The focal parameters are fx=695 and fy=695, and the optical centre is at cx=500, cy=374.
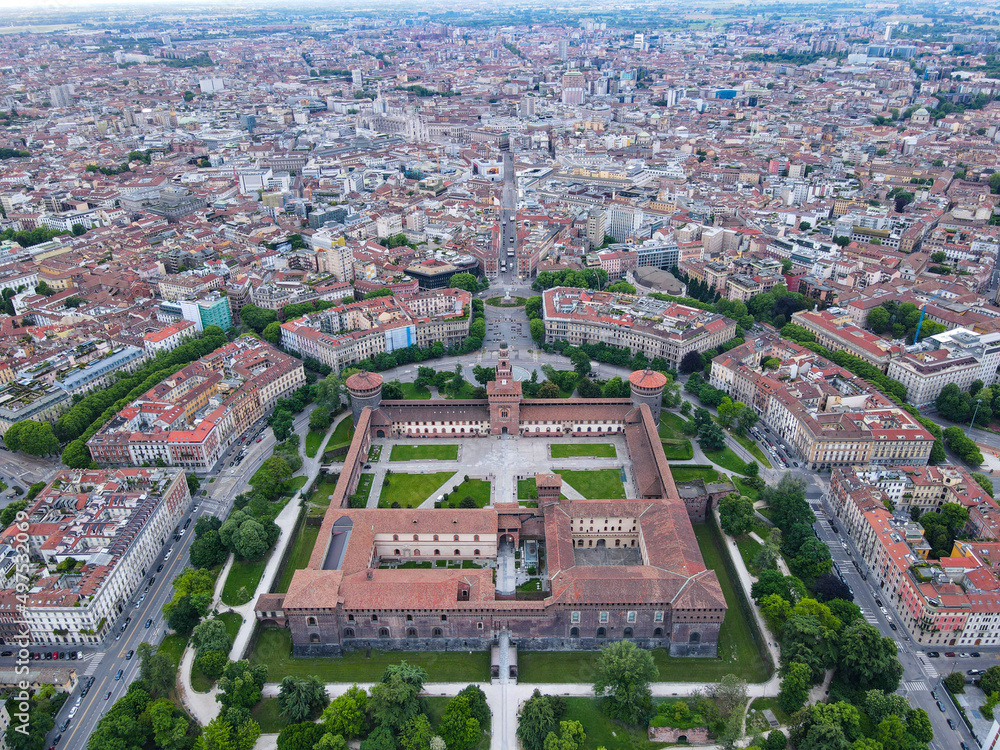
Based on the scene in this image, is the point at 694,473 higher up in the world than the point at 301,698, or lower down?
lower down

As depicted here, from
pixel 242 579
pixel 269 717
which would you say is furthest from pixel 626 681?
pixel 242 579

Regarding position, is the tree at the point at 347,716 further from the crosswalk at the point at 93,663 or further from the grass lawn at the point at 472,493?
the grass lawn at the point at 472,493

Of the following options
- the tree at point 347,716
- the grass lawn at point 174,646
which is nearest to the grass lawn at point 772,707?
the tree at point 347,716

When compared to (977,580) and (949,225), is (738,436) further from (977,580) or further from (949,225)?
(949,225)

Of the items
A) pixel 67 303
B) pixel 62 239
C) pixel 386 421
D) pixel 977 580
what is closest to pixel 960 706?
pixel 977 580

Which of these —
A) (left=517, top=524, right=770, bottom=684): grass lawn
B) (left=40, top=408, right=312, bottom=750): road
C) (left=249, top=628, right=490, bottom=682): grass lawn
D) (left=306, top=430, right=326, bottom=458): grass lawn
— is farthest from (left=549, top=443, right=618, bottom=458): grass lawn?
(left=40, top=408, right=312, bottom=750): road

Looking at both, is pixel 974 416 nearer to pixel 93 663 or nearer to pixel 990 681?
pixel 990 681
